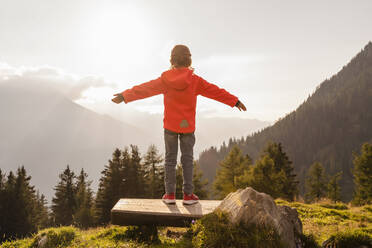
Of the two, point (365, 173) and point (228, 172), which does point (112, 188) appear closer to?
point (228, 172)

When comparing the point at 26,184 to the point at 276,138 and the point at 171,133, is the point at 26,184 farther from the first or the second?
the point at 276,138

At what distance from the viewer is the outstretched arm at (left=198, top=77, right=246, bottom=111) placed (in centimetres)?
621

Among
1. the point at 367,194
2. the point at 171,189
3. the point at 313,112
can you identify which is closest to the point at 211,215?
the point at 171,189

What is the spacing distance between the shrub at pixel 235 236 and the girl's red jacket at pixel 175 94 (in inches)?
102

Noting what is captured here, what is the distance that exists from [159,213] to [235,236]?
1981 mm

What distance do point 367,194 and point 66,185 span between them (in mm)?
45821

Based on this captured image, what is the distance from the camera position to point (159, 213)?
499 centimetres

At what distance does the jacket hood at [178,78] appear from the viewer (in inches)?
227

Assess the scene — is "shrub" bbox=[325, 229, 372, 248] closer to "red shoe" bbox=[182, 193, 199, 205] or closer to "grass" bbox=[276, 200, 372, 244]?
"grass" bbox=[276, 200, 372, 244]

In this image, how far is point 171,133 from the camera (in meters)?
5.94

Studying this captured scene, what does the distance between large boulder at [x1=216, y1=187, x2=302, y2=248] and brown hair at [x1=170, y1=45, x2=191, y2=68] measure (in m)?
3.41

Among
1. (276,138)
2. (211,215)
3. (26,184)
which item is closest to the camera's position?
(211,215)

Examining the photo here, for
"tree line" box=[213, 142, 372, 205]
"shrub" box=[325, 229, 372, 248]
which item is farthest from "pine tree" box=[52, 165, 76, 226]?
"shrub" box=[325, 229, 372, 248]

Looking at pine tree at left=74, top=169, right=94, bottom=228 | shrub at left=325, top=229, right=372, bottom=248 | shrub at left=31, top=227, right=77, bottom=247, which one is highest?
shrub at left=325, top=229, right=372, bottom=248
